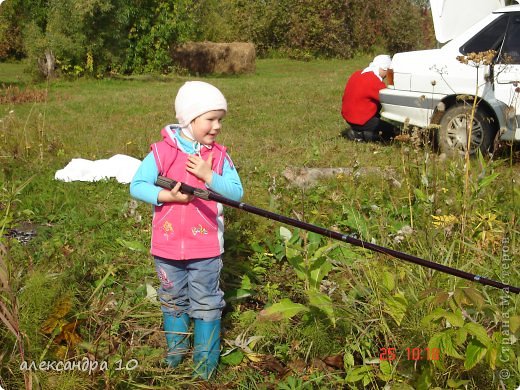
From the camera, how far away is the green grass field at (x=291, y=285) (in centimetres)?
258

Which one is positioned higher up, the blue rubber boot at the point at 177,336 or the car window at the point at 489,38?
the car window at the point at 489,38

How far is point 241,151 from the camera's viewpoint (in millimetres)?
7590

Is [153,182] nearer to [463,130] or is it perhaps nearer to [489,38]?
[463,130]

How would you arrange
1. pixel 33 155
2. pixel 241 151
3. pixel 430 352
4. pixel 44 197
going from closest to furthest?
pixel 430 352, pixel 44 197, pixel 33 155, pixel 241 151

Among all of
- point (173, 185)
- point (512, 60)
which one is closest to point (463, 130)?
point (512, 60)

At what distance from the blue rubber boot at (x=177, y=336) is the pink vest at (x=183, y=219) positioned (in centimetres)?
34

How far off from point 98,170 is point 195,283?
3172 mm

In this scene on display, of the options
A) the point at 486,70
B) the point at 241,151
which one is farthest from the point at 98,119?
the point at 486,70

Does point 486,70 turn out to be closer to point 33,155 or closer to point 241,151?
point 241,151

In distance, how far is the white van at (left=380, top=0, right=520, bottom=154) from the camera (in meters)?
6.82

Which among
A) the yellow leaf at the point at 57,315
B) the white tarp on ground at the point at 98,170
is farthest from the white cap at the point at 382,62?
the yellow leaf at the point at 57,315

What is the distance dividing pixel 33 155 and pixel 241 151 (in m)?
2.29

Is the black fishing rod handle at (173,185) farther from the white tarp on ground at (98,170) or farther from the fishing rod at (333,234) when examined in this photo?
the white tarp on ground at (98,170)

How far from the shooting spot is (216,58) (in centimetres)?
2366
